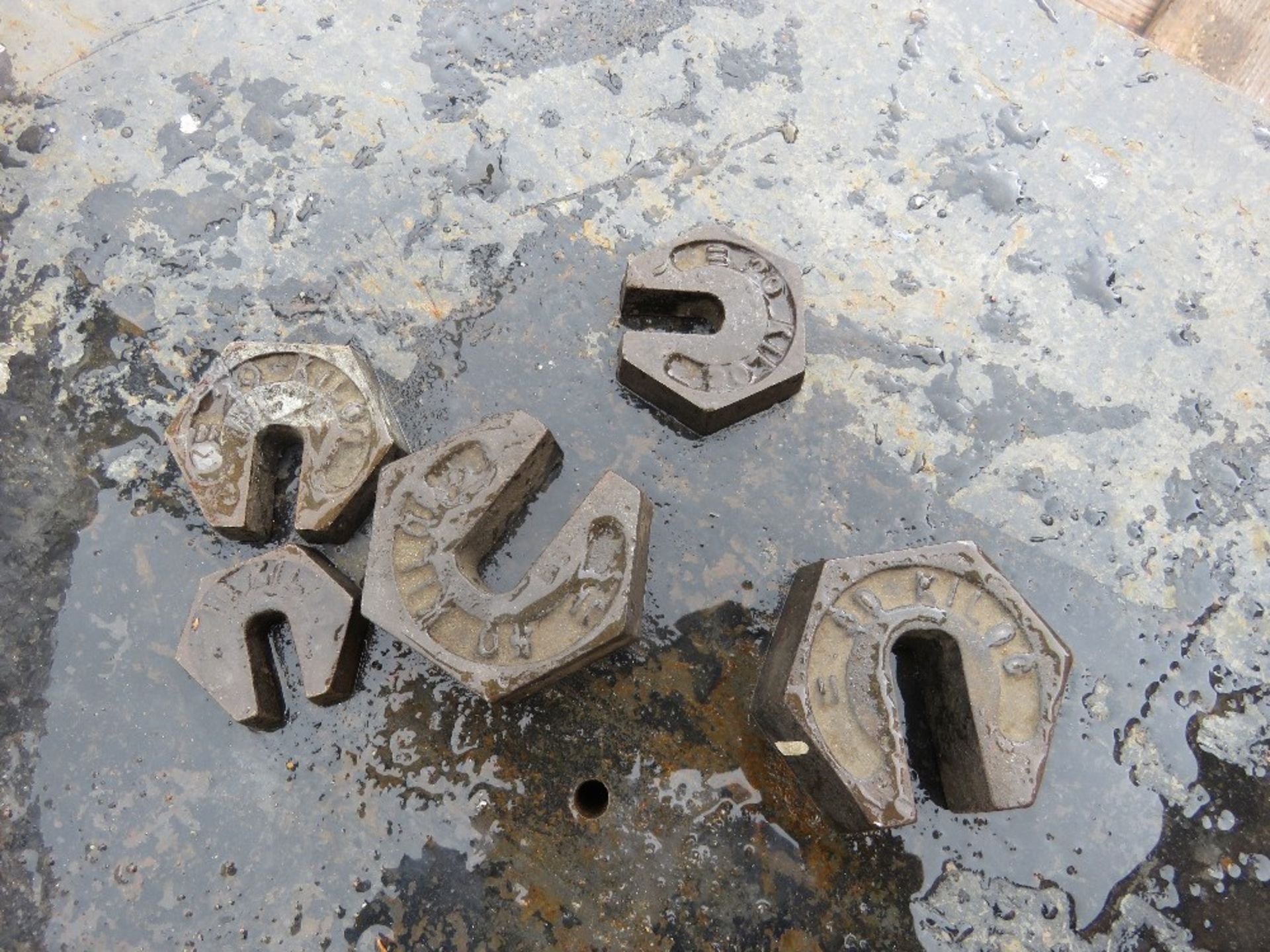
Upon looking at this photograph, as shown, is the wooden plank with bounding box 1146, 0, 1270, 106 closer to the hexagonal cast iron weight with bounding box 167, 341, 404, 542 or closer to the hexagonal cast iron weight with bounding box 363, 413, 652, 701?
the hexagonal cast iron weight with bounding box 363, 413, 652, 701

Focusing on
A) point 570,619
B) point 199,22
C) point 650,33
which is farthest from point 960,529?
point 199,22

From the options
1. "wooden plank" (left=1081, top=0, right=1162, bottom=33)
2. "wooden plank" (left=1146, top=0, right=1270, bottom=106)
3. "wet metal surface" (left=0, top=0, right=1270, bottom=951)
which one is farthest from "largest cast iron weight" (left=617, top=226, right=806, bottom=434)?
"wooden plank" (left=1146, top=0, right=1270, bottom=106)

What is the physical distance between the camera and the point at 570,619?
2381mm

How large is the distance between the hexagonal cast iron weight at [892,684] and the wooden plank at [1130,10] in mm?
3453

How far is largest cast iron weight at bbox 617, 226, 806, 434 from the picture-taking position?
8.73 feet

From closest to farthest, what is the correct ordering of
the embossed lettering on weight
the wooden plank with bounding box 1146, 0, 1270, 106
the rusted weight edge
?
the rusted weight edge < the embossed lettering on weight < the wooden plank with bounding box 1146, 0, 1270, 106

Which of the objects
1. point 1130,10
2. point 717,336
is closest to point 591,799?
point 717,336

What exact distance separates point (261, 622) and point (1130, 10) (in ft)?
16.5

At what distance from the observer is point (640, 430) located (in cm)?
280

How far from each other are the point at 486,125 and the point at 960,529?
223 centimetres

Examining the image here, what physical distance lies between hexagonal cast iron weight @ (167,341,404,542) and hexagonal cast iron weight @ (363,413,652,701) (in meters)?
0.21

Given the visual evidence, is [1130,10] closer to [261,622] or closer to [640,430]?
[640,430]

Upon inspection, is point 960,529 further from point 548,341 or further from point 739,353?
point 548,341

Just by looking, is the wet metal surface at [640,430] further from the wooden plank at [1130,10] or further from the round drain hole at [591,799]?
the wooden plank at [1130,10]
